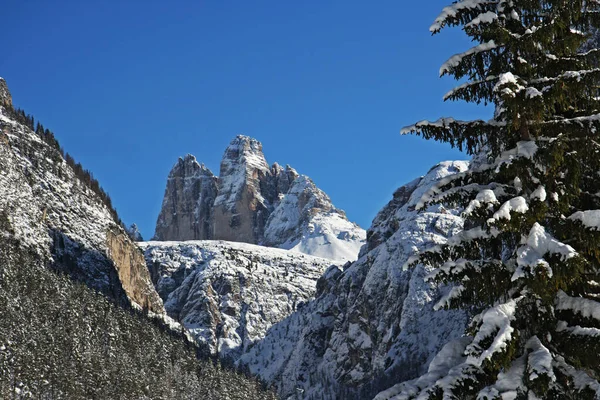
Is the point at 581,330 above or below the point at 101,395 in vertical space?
below

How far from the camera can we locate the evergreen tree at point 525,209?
39.2 feet

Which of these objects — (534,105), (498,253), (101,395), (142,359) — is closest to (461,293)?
(498,253)

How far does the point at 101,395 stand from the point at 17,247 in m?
75.2

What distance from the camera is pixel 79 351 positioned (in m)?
129

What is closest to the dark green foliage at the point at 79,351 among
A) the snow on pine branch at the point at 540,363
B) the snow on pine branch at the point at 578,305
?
the snow on pine branch at the point at 578,305

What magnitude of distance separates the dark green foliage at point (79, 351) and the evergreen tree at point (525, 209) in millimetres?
98184

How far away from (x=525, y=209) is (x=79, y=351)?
415 ft

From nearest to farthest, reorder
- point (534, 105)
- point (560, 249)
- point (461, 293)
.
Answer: point (560, 249), point (534, 105), point (461, 293)

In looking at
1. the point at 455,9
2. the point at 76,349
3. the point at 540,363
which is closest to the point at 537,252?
the point at 540,363

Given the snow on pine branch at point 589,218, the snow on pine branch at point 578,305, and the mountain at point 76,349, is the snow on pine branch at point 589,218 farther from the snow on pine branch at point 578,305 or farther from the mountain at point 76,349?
the mountain at point 76,349

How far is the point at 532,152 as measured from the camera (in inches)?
511

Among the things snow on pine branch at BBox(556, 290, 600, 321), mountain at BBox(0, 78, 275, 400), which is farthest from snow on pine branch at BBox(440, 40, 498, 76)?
mountain at BBox(0, 78, 275, 400)

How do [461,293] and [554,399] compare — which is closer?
[554,399]

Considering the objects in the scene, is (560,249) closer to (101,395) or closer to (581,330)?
(581,330)
